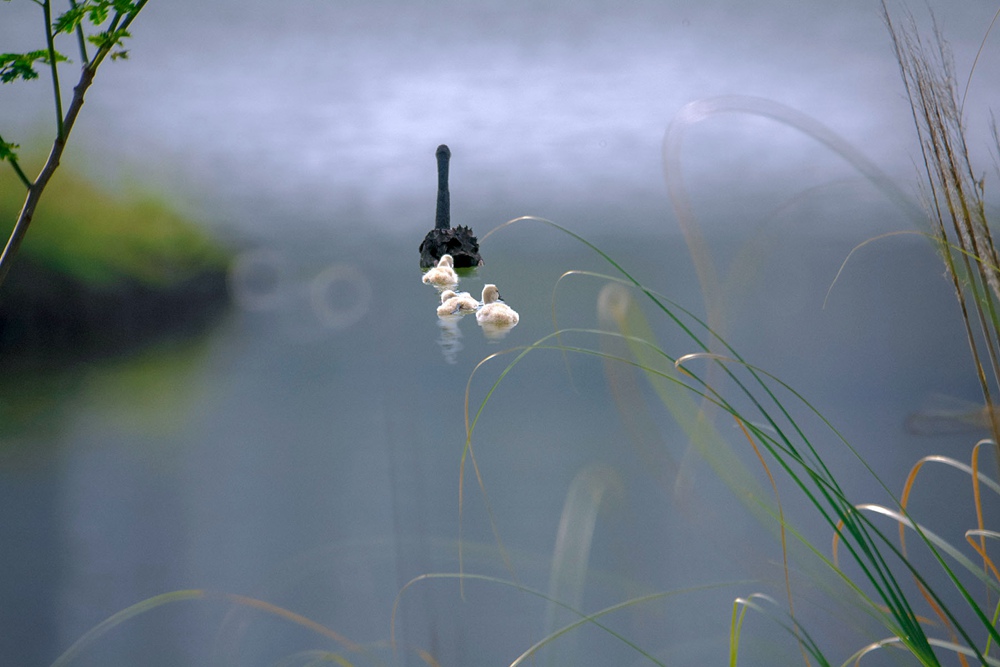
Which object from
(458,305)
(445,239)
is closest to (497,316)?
(458,305)

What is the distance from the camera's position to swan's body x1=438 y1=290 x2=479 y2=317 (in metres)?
2.19

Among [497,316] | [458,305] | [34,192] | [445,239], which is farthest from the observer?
[445,239]

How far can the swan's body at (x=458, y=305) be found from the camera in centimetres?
219

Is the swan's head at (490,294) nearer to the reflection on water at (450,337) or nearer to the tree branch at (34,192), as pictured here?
the reflection on water at (450,337)

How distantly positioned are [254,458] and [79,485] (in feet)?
0.87

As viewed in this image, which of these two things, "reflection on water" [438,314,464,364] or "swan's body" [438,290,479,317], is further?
"swan's body" [438,290,479,317]

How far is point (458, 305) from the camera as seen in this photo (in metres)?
2.23

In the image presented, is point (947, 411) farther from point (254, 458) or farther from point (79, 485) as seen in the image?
point (79, 485)

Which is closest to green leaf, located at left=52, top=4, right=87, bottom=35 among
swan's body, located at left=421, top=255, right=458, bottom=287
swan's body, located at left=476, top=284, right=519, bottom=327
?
swan's body, located at left=476, top=284, right=519, bottom=327

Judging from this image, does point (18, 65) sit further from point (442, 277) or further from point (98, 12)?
point (442, 277)

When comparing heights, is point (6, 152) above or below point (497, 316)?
below

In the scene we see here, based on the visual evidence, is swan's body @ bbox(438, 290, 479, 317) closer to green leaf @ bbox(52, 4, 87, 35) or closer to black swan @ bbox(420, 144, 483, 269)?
black swan @ bbox(420, 144, 483, 269)

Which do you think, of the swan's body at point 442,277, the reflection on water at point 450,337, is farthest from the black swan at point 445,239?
the reflection on water at point 450,337

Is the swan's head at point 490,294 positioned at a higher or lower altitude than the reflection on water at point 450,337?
higher
